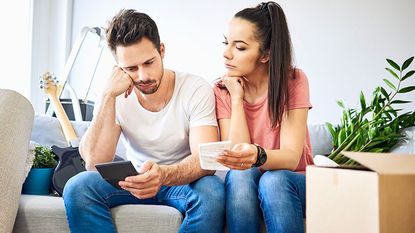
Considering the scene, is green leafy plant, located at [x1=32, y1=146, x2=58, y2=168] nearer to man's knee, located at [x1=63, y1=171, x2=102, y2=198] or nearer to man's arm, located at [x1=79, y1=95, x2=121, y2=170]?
man's arm, located at [x1=79, y1=95, x2=121, y2=170]

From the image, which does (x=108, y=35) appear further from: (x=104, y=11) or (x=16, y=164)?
(x=104, y=11)

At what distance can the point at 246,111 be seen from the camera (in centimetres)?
167

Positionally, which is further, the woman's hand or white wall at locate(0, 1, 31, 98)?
white wall at locate(0, 1, 31, 98)

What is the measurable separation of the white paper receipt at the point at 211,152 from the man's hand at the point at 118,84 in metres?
0.44

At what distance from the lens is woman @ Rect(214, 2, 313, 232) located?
1.34 m

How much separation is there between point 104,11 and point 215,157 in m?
2.09

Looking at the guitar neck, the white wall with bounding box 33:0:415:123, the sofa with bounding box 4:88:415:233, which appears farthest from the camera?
the white wall with bounding box 33:0:415:123

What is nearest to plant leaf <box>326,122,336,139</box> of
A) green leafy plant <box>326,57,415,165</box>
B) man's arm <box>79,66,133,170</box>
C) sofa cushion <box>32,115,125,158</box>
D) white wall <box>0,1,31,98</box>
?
green leafy plant <box>326,57,415,165</box>

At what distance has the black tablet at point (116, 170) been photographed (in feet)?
4.33

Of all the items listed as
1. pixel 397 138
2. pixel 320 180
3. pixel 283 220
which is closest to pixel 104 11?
pixel 397 138

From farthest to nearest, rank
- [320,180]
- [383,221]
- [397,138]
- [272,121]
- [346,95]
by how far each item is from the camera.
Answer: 1. [346,95]
2. [397,138]
3. [272,121]
4. [320,180]
5. [383,221]

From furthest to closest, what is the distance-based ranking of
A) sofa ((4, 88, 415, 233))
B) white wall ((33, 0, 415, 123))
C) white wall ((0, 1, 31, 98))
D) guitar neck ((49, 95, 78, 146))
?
white wall ((0, 1, 31, 98)), white wall ((33, 0, 415, 123)), guitar neck ((49, 95, 78, 146)), sofa ((4, 88, 415, 233))

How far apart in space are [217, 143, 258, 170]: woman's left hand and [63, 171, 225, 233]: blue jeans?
0.10 m

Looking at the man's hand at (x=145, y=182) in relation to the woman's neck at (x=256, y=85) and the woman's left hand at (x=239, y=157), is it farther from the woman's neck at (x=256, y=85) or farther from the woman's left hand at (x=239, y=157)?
the woman's neck at (x=256, y=85)
